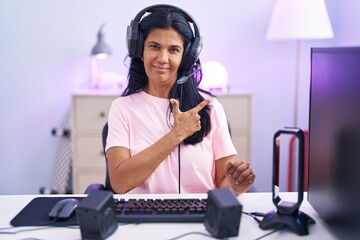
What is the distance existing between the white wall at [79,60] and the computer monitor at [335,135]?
1.85 metres

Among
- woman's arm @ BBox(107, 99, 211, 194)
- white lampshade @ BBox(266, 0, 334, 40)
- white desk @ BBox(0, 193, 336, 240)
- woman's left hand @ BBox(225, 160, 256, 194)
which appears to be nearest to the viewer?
white desk @ BBox(0, 193, 336, 240)

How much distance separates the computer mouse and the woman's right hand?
0.39 metres

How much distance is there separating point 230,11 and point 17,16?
4.43 ft

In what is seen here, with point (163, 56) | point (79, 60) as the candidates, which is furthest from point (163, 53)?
point (79, 60)

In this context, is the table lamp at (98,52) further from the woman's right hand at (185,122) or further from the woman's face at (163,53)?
the woman's right hand at (185,122)

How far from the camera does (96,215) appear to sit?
0.96 m

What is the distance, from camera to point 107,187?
5.20 ft

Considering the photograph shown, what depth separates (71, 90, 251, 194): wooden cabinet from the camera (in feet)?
8.42

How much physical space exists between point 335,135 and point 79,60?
2.19m


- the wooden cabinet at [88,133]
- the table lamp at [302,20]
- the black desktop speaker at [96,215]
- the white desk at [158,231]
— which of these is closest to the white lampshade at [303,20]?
the table lamp at [302,20]

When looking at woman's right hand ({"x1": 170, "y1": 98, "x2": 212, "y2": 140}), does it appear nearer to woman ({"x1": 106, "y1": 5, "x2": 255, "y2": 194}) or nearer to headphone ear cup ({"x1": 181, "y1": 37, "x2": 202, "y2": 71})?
woman ({"x1": 106, "y1": 5, "x2": 255, "y2": 194})

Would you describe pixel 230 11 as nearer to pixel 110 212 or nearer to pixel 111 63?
pixel 111 63

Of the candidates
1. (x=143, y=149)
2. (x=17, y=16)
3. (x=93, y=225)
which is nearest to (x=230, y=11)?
(x=17, y=16)

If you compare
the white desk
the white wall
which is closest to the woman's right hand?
the white desk
